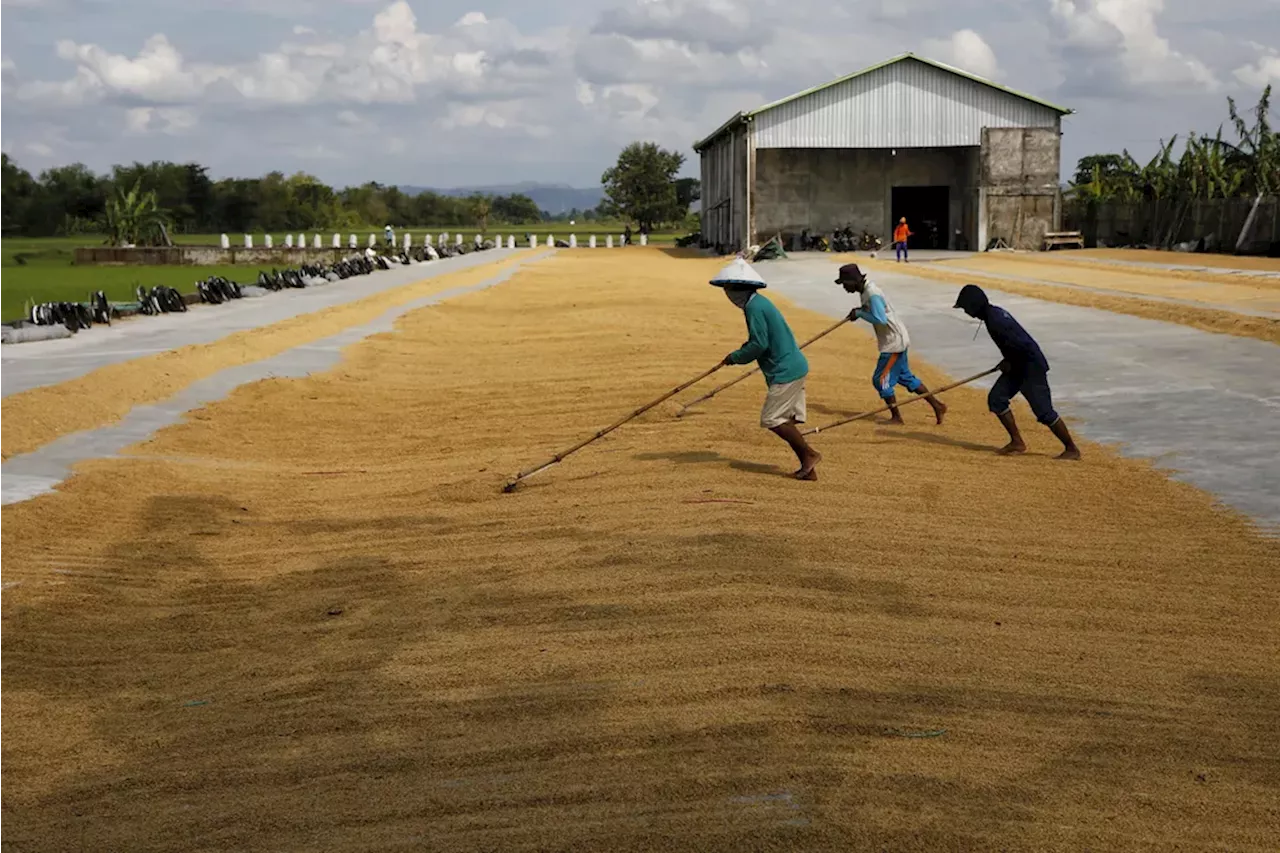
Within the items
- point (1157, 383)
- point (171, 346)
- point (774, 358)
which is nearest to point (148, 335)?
point (171, 346)

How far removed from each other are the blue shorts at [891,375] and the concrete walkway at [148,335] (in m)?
8.75

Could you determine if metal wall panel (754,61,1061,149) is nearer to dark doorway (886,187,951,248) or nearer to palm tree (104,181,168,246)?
dark doorway (886,187,951,248)

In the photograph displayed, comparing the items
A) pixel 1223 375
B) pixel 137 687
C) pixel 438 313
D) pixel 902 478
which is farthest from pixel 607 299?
pixel 137 687

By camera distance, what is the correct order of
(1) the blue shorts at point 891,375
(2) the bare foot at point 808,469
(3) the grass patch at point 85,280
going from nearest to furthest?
(2) the bare foot at point 808,469
(1) the blue shorts at point 891,375
(3) the grass patch at point 85,280

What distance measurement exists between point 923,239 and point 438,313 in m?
29.3

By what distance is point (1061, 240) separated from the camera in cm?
4775

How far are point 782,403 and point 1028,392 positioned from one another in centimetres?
239

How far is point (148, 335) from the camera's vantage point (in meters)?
22.5

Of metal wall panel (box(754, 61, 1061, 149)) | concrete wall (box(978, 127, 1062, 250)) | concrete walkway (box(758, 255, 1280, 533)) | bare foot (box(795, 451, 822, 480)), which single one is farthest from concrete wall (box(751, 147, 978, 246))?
bare foot (box(795, 451, 822, 480))

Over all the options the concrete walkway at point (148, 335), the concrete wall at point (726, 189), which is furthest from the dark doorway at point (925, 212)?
the concrete walkway at point (148, 335)

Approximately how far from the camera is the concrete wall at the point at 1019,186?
154ft

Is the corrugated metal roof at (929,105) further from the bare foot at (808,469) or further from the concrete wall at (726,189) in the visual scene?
the bare foot at (808,469)

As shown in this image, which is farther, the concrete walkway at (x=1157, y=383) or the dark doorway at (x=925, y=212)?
the dark doorway at (x=925, y=212)

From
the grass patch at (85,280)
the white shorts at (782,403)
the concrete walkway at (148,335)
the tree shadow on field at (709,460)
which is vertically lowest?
the tree shadow on field at (709,460)
